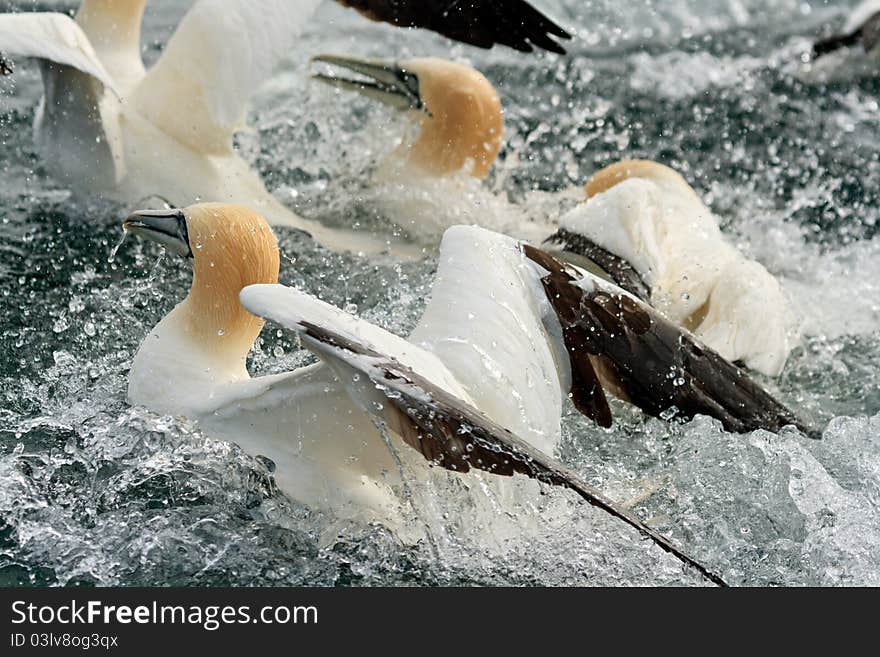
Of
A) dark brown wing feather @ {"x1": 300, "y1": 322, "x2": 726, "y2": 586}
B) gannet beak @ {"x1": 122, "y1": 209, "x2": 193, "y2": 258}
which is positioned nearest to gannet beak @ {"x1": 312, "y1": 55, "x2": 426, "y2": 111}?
gannet beak @ {"x1": 122, "y1": 209, "x2": 193, "y2": 258}

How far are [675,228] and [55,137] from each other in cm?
270

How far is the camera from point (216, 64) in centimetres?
593

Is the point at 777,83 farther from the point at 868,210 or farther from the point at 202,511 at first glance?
the point at 202,511

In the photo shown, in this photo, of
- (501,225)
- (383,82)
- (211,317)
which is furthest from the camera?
(383,82)

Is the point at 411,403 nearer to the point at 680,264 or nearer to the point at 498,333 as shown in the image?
the point at 498,333

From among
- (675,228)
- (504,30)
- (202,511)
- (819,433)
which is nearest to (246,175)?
(504,30)

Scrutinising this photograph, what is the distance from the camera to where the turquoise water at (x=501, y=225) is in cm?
412

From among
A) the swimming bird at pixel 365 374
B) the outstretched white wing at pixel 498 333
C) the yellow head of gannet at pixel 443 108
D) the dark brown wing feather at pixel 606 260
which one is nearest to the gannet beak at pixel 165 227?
the swimming bird at pixel 365 374

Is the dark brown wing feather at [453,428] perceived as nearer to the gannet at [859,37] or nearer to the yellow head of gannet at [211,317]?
the yellow head of gannet at [211,317]

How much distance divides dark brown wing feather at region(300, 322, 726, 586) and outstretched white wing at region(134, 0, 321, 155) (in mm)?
2732

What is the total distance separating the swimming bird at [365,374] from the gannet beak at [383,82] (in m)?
2.32

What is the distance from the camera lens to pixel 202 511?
4238mm

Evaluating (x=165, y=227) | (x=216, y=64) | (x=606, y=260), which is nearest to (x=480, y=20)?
(x=216, y=64)

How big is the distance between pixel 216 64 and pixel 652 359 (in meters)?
2.53
